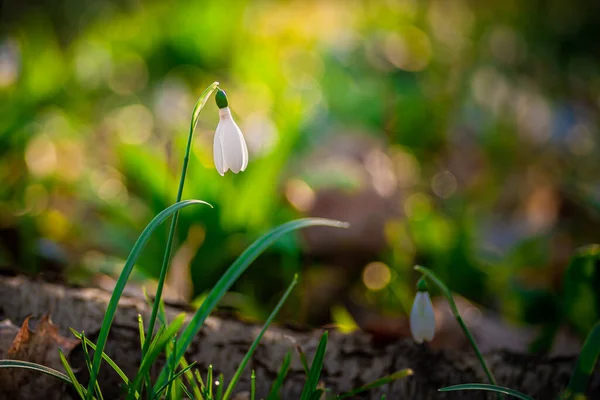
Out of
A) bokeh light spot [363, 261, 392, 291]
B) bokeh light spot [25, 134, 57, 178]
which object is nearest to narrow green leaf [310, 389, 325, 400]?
bokeh light spot [363, 261, 392, 291]

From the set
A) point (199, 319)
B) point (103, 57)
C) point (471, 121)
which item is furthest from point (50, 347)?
point (471, 121)

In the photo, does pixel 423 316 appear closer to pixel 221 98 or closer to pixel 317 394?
pixel 317 394

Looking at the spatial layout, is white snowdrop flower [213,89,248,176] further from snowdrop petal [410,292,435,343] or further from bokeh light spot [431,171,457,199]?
bokeh light spot [431,171,457,199]

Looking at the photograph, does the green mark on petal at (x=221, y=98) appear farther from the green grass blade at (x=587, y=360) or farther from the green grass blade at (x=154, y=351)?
the green grass blade at (x=587, y=360)

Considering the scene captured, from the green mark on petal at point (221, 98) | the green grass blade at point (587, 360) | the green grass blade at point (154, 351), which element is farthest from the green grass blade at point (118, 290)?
the green grass blade at point (587, 360)

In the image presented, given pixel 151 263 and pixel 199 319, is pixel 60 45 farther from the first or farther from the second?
pixel 199 319
